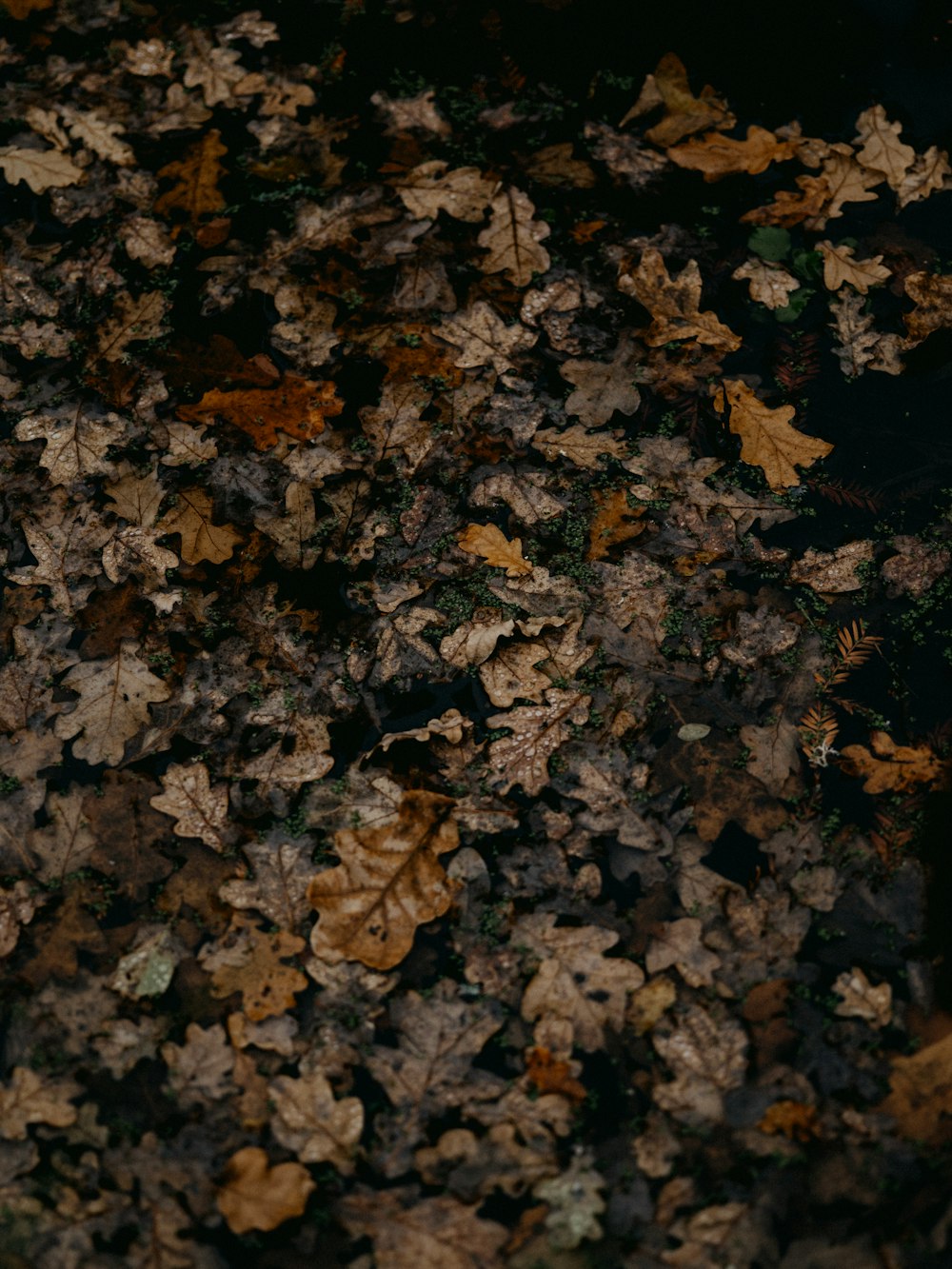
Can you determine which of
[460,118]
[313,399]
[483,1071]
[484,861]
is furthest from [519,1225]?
[460,118]

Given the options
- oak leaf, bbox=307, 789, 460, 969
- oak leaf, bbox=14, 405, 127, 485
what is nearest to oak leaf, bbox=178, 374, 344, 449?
oak leaf, bbox=14, 405, 127, 485

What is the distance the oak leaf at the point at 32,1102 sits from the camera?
198cm

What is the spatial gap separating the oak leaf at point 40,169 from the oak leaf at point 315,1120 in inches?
113

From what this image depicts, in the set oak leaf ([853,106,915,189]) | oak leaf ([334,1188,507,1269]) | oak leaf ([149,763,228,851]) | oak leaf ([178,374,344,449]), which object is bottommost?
oak leaf ([334,1188,507,1269])

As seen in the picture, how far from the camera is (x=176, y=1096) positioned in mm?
2002

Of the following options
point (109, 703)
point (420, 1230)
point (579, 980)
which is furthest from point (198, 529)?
point (420, 1230)

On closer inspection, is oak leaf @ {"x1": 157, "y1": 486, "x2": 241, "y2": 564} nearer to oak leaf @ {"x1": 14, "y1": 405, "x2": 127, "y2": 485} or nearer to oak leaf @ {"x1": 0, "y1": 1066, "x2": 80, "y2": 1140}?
oak leaf @ {"x1": 14, "y1": 405, "x2": 127, "y2": 485}

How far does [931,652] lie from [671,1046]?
47.2 inches

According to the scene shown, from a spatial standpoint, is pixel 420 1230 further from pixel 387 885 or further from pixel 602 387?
pixel 602 387

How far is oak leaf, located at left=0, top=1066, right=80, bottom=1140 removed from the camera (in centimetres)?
198

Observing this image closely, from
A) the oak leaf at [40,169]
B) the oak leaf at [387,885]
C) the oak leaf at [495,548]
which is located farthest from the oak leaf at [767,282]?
the oak leaf at [40,169]

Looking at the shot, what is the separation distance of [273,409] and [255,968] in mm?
1557

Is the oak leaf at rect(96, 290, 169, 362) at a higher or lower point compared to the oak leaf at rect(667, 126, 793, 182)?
lower

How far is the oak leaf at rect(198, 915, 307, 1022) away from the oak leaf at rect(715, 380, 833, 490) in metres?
1.79
